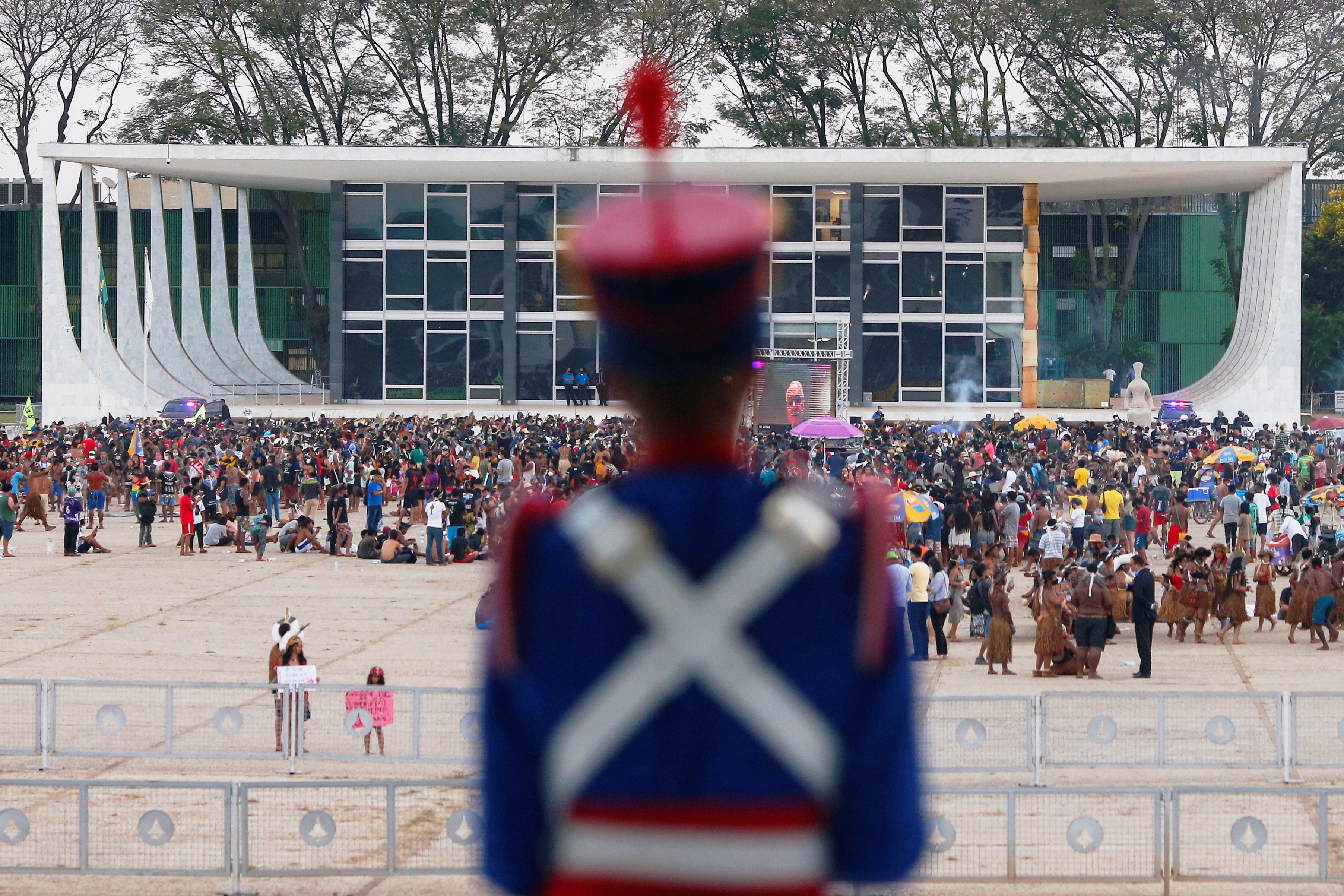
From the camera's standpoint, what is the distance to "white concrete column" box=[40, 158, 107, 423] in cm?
4891

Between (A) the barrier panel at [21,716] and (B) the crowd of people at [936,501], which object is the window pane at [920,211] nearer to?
(B) the crowd of people at [936,501]

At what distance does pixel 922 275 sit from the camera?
2141 inches

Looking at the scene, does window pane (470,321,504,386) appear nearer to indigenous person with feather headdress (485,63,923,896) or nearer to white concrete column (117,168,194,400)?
white concrete column (117,168,194,400)

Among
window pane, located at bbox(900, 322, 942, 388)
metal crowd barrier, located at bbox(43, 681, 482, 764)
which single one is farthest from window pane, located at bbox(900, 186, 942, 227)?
metal crowd barrier, located at bbox(43, 681, 482, 764)

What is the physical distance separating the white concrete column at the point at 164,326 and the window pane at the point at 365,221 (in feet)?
20.2

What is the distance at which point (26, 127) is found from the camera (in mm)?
64875

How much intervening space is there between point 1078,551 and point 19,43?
54056 mm

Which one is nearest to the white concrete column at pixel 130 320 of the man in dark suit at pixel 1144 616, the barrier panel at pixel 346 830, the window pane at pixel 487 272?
the window pane at pixel 487 272

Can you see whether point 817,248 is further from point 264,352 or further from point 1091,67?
point 264,352

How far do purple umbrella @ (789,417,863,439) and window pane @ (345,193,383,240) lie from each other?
28.2m

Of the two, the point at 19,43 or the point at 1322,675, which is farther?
the point at 19,43

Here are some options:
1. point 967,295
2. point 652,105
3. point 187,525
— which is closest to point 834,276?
point 967,295

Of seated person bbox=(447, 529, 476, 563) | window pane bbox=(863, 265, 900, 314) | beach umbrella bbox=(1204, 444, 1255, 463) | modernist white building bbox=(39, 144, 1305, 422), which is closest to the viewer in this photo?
seated person bbox=(447, 529, 476, 563)

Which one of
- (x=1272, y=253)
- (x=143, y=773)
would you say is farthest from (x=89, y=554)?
(x=1272, y=253)
